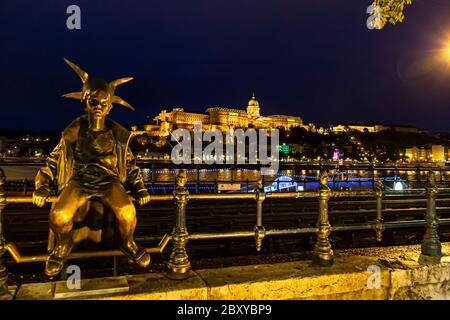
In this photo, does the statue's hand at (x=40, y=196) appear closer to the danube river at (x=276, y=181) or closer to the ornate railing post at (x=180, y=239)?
the ornate railing post at (x=180, y=239)

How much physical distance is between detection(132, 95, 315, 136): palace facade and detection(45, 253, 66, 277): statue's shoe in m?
133

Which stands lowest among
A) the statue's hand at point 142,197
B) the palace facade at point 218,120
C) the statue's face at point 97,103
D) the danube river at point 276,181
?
the danube river at point 276,181

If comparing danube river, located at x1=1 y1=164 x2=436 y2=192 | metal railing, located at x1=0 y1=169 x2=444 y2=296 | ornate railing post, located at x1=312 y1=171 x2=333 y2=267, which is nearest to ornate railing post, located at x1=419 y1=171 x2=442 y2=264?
metal railing, located at x1=0 y1=169 x2=444 y2=296

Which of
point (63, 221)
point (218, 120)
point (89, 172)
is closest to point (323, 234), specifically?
point (89, 172)

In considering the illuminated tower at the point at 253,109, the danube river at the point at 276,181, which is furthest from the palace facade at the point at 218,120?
the danube river at the point at 276,181

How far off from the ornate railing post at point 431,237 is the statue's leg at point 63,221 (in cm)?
373

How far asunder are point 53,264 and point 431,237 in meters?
4.15

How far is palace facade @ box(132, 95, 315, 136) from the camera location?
144 m

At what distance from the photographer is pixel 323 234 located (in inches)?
165

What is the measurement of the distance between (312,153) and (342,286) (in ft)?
286

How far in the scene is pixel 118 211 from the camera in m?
3.49

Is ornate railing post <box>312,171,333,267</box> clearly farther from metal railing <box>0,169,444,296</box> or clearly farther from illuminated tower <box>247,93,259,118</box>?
illuminated tower <box>247,93,259,118</box>

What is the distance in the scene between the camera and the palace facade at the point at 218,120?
14448 centimetres
